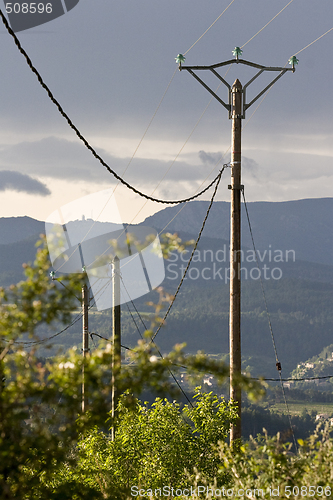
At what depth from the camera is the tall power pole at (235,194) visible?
356 inches

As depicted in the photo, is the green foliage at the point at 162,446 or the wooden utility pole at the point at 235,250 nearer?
the green foliage at the point at 162,446

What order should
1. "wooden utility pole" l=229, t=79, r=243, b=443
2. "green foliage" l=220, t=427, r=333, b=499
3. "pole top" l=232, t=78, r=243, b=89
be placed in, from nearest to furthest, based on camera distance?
"green foliage" l=220, t=427, r=333, b=499, "wooden utility pole" l=229, t=79, r=243, b=443, "pole top" l=232, t=78, r=243, b=89

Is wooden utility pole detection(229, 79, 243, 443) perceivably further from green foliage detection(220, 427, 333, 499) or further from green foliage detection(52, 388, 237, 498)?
green foliage detection(220, 427, 333, 499)

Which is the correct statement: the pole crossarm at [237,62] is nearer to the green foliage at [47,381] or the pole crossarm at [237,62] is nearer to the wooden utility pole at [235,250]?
the wooden utility pole at [235,250]

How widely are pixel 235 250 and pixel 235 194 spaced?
1188 millimetres

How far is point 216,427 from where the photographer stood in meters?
9.09

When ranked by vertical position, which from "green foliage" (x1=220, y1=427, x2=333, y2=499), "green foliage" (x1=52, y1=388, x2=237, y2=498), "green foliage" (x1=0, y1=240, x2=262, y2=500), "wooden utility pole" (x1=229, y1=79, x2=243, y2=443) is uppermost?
"wooden utility pole" (x1=229, y1=79, x2=243, y2=443)

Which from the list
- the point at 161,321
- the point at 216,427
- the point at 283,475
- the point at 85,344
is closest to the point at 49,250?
the point at 161,321

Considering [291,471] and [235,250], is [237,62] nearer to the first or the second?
[235,250]

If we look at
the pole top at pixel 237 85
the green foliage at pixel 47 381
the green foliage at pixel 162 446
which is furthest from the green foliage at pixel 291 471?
the pole top at pixel 237 85

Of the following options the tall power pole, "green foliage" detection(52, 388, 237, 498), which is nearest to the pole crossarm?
the tall power pole

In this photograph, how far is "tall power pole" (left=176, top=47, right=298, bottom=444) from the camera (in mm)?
9031

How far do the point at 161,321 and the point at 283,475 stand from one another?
2131 mm

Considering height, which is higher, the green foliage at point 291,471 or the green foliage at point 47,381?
the green foliage at point 47,381
